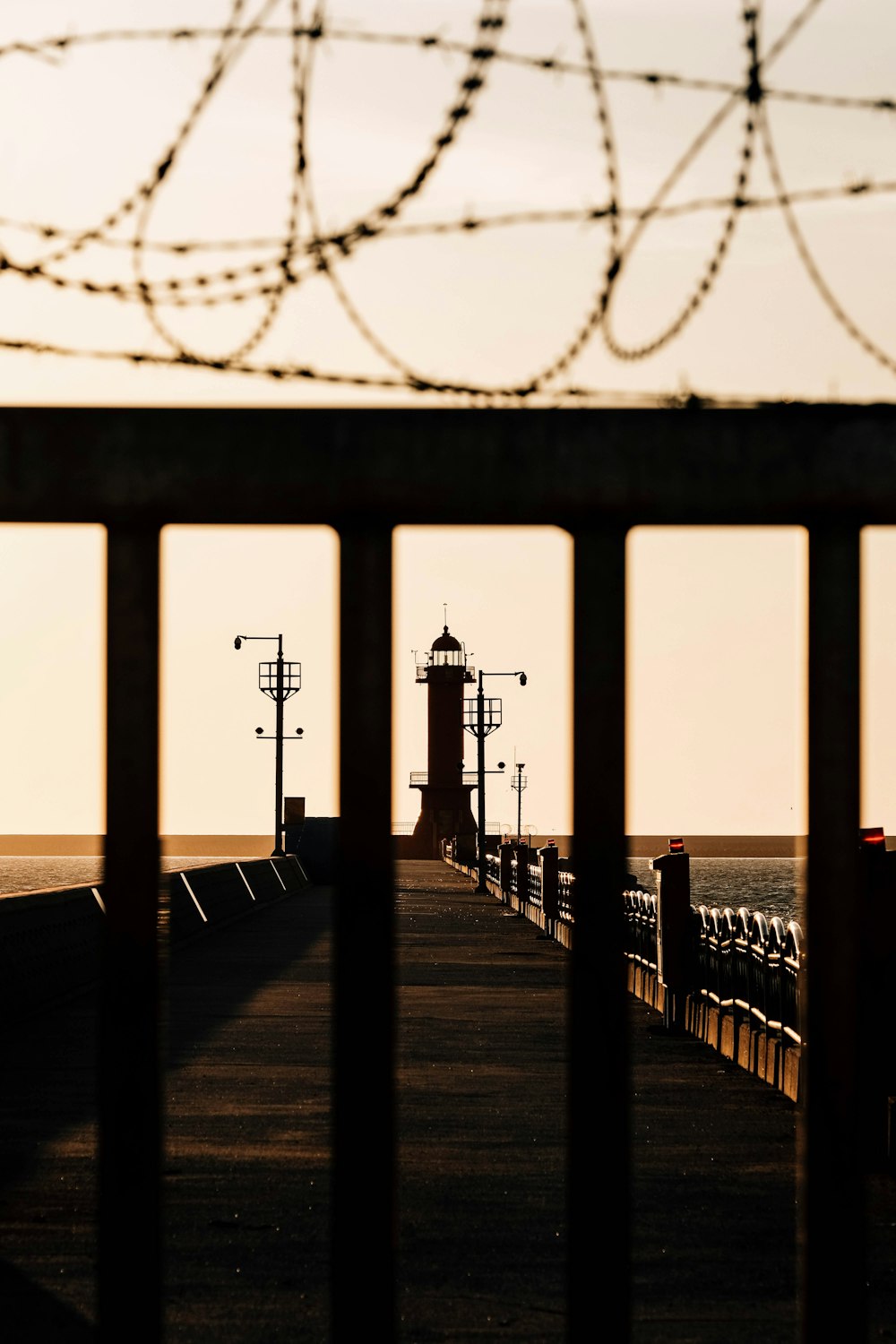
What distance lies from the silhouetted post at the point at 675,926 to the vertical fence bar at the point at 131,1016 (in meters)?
13.0

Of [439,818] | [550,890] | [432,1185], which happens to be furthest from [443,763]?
[432,1185]

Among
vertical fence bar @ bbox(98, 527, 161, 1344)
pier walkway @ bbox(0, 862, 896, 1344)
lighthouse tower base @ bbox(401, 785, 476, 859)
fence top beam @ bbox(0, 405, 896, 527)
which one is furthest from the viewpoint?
lighthouse tower base @ bbox(401, 785, 476, 859)

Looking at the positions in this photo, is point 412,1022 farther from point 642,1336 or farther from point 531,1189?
point 642,1336

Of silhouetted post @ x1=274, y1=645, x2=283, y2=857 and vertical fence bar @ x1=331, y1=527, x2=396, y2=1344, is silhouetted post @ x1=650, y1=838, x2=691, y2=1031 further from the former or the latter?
silhouetted post @ x1=274, y1=645, x2=283, y2=857

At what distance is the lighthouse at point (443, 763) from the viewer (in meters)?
103

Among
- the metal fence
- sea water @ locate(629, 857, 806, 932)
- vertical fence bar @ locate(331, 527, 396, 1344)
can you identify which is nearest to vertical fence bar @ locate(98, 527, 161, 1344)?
the metal fence

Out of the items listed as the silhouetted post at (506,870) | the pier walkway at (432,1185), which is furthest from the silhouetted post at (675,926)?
the silhouetted post at (506,870)

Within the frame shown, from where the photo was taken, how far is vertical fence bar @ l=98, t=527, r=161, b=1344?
345cm

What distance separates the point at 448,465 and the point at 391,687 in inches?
17.8

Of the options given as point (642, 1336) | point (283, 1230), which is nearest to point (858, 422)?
point (642, 1336)

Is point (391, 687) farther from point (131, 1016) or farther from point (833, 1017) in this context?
point (833, 1017)

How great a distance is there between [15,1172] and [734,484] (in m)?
7.56

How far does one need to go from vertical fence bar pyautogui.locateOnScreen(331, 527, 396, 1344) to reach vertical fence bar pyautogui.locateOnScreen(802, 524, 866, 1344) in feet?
2.66

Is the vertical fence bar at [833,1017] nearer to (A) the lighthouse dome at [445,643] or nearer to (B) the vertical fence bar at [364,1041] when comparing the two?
(B) the vertical fence bar at [364,1041]
